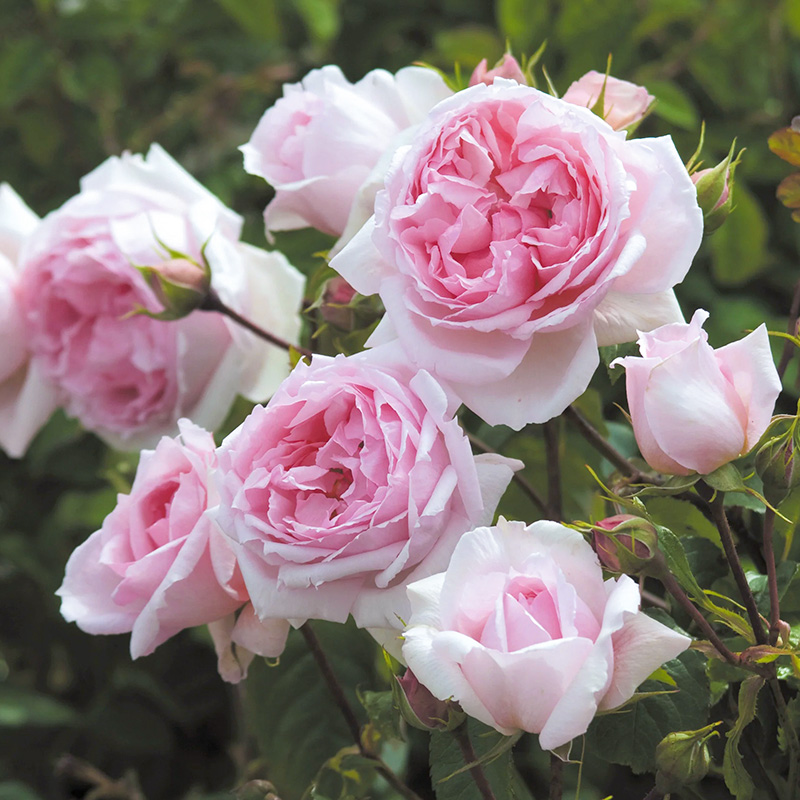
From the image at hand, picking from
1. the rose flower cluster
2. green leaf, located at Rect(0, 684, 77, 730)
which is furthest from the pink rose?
green leaf, located at Rect(0, 684, 77, 730)

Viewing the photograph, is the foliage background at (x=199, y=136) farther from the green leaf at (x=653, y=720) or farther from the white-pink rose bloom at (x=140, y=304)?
the green leaf at (x=653, y=720)

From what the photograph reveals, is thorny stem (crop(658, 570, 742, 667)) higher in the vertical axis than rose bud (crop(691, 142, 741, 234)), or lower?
lower

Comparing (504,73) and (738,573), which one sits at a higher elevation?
(504,73)

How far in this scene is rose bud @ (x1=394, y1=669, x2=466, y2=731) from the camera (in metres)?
0.36

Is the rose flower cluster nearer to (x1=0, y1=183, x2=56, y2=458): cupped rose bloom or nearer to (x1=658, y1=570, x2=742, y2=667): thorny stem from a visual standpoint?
(x1=658, y1=570, x2=742, y2=667): thorny stem

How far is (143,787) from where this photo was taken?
1.00 metres

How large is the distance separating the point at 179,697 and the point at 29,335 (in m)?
0.43

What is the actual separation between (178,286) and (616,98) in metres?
0.24

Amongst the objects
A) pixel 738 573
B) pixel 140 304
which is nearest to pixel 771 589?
pixel 738 573

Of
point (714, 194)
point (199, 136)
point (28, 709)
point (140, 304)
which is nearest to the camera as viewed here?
point (714, 194)

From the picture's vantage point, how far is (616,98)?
0.47 m

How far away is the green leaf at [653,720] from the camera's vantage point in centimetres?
40

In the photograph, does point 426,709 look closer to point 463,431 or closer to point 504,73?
point 463,431

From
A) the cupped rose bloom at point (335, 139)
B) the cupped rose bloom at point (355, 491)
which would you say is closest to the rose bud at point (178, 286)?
the cupped rose bloom at point (335, 139)
